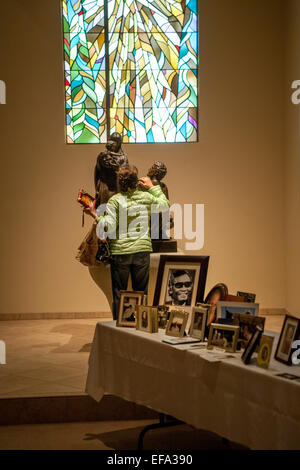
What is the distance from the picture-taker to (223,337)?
2850 mm

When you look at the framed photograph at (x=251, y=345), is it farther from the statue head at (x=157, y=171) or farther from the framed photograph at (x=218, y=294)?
the statue head at (x=157, y=171)

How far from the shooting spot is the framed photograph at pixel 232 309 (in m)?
2.94

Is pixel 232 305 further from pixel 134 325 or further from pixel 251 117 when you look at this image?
pixel 251 117

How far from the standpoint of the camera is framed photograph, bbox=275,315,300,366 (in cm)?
254

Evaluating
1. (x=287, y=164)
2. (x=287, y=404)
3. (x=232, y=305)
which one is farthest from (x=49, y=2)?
(x=287, y=404)

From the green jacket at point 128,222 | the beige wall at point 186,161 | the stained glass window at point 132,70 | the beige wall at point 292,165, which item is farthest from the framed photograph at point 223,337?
the stained glass window at point 132,70

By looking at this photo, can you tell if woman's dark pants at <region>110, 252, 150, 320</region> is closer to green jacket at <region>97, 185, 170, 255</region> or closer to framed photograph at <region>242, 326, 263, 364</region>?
green jacket at <region>97, 185, 170, 255</region>

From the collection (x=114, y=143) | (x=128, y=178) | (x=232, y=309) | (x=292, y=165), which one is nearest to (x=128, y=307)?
(x=232, y=309)

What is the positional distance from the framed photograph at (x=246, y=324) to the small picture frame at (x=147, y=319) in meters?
0.60

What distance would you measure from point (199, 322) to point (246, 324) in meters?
0.35

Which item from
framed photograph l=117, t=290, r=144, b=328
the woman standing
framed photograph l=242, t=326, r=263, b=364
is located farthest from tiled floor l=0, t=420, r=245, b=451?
the woman standing

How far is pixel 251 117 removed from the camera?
7.85 metres

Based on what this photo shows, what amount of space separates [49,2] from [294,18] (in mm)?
2974

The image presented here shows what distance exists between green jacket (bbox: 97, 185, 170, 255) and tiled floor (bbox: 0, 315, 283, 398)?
108 centimetres
